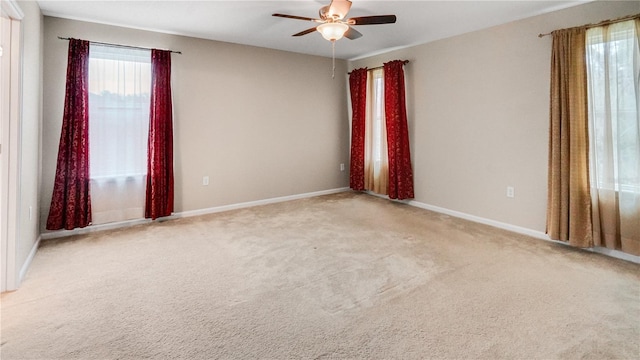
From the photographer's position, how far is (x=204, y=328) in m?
1.90

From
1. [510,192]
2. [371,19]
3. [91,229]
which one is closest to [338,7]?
[371,19]

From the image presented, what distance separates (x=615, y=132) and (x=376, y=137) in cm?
303

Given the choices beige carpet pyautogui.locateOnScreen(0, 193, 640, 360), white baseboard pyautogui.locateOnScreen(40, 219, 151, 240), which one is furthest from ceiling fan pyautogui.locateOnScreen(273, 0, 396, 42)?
white baseboard pyautogui.locateOnScreen(40, 219, 151, 240)

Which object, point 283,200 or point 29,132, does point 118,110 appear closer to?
point 29,132

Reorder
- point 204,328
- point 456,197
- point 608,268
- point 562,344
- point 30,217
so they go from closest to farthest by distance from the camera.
Answer: 1. point 562,344
2. point 204,328
3. point 608,268
4. point 30,217
5. point 456,197

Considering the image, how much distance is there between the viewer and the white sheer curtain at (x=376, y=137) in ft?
17.1

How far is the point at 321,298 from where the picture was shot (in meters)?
2.25

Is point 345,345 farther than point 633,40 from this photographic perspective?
No

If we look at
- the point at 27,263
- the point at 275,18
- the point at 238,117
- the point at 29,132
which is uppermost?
the point at 275,18

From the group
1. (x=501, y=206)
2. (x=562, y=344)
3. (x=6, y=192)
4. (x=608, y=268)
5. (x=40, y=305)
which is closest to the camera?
(x=562, y=344)

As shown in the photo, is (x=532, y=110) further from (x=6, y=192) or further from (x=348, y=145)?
(x=6, y=192)

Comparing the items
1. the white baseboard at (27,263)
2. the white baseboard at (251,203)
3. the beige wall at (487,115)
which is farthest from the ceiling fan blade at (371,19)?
the white baseboard at (27,263)

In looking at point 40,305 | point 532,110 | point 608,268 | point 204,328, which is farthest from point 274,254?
point 532,110

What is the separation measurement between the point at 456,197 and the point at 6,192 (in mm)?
4492
